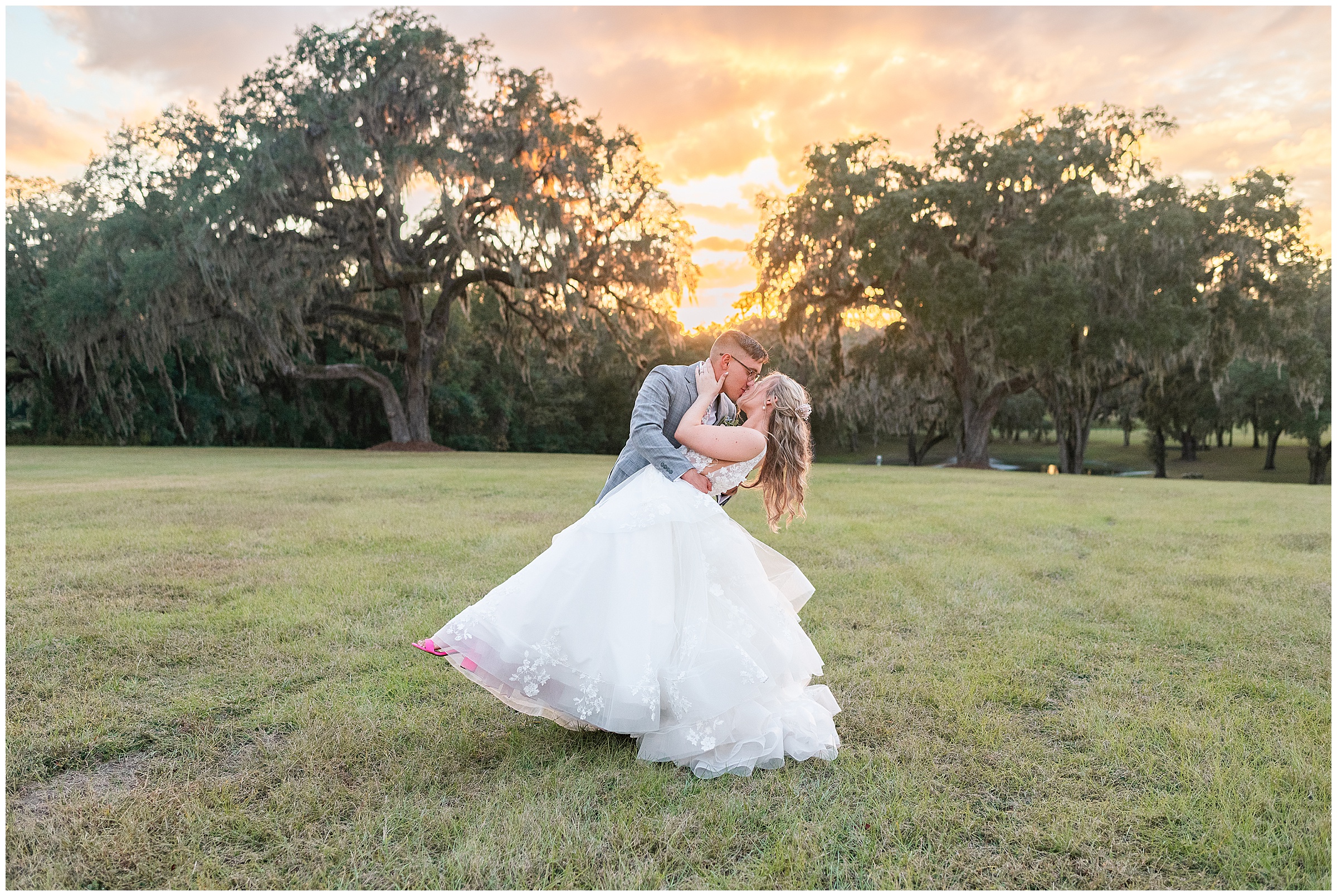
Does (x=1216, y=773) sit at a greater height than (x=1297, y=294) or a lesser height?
lesser

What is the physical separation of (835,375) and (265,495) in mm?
19444

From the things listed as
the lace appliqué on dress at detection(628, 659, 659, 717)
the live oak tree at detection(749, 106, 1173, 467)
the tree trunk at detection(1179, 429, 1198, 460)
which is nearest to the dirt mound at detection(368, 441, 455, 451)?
the live oak tree at detection(749, 106, 1173, 467)

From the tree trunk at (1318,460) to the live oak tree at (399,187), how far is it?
30.2 meters

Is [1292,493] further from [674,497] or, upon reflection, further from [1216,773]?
[674,497]

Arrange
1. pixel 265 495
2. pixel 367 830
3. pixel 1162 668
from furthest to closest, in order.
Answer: pixel 265 495, pixel 1162 668, pixel 367 830

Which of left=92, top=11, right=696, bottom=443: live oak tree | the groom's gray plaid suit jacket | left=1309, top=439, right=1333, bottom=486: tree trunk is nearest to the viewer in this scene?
the groom's gray plaid suit jacket

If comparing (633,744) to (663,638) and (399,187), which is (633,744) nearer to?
(663,638)

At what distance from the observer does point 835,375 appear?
2686 centimetres

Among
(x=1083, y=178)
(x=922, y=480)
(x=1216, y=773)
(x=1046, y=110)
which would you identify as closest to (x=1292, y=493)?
(x=922, y=480)

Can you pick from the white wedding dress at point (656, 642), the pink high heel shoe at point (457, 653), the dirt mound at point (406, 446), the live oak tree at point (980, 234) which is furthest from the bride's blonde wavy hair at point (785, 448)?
the dirt mound at point (406, 446)

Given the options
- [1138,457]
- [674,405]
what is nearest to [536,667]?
[674,405]

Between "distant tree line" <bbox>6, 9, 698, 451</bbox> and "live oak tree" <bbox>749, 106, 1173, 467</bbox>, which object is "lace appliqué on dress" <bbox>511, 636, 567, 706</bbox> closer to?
"distant tree line" <bbox>6, 9, 698, 451</bbox>

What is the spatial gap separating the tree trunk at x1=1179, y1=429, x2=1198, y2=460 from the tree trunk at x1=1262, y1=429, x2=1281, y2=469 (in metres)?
3.16

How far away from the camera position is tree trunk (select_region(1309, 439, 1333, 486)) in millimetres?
34844
